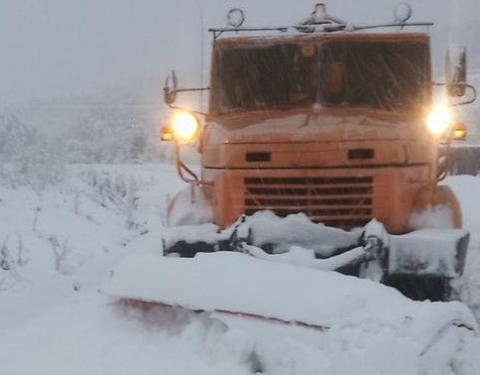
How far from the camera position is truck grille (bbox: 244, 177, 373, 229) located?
5.44m

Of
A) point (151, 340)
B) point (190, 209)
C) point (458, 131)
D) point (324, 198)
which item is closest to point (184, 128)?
point (190, 209)

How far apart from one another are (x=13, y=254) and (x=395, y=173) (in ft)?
18.8

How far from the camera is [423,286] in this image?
5.67 meters

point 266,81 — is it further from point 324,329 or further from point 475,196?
point 475,196

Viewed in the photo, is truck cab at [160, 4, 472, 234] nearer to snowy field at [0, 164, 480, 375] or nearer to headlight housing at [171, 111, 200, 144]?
headlight housing at [171, 111, 200, 144]

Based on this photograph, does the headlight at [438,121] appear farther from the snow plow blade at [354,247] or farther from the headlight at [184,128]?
the headlight at [184,128]

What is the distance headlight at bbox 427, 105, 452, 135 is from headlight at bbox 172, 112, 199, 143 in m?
2.11

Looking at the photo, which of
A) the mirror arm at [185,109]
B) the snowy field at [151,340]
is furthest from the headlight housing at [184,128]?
the snowy field at [151,340]

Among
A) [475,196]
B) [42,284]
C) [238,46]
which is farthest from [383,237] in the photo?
[475,196]

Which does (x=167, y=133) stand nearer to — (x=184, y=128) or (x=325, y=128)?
(x=184, y=128)

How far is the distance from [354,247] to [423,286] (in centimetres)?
86

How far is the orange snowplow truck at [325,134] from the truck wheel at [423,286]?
1.0 inches

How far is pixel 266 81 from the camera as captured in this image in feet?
21.6

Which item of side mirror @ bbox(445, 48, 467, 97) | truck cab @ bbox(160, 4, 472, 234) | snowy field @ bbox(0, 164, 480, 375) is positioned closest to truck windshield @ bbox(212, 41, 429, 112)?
truck cab @ bbox(160, 4, 472, 234)
